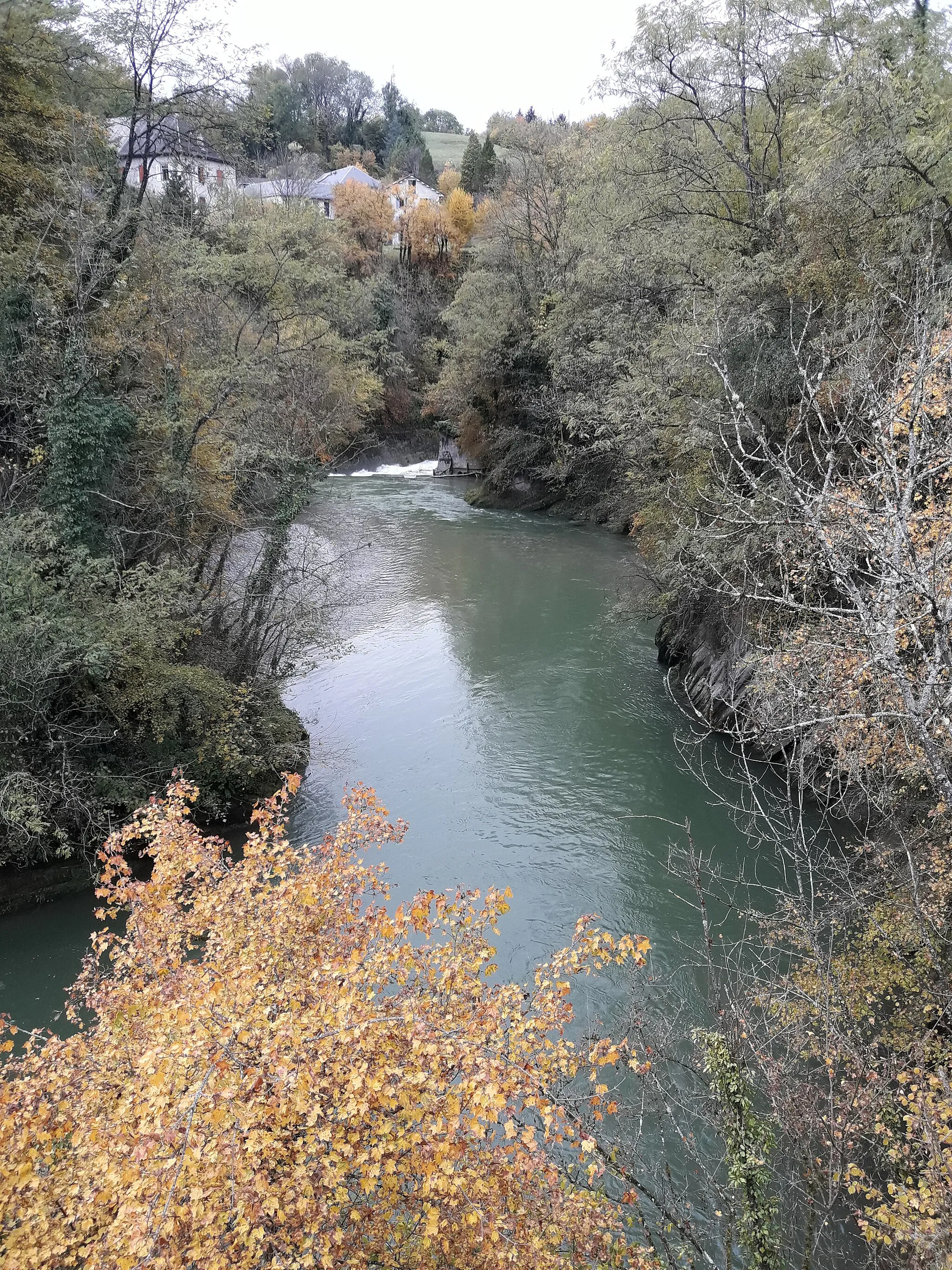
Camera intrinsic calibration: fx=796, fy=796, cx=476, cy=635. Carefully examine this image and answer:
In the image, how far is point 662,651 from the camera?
1998cm

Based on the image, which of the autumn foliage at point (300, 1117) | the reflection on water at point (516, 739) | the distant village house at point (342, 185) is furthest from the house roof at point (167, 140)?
the distant village house at point (342, 185)

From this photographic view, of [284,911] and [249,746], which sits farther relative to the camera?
[249,746]

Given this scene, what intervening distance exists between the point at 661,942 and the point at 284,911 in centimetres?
595

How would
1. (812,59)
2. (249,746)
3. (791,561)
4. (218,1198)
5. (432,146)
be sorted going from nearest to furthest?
(218,1198), (791,561), (249,746), (812,59), (432,146)

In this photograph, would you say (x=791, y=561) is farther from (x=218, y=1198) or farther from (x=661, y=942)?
(x=218, y=1198)

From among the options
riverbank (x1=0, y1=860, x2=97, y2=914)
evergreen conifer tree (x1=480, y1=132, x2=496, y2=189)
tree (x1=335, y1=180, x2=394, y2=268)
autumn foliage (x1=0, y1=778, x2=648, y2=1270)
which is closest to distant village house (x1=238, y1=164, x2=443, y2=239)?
tree (x1=335, y1=180, x2=394, y2=268)

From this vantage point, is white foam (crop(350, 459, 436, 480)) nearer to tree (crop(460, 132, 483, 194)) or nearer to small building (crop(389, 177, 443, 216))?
small building (crop(389, 177, 443, 216))

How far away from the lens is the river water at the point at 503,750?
37.5 feet

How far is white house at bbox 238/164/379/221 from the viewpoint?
48312mm

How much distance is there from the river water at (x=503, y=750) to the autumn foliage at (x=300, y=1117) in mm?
4127

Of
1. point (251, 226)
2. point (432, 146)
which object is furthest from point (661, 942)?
point (432, 146)

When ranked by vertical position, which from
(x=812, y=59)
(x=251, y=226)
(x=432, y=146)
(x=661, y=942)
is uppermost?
(x=432, y=146)

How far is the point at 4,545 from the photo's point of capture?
11.0 metres

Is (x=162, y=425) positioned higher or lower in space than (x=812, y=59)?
lower
